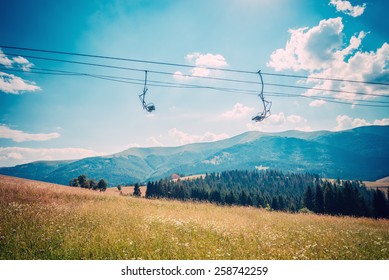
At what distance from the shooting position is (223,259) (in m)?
5.80

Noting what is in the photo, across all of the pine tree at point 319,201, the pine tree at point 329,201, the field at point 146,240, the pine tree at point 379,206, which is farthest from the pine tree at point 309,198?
the field at point 146,240

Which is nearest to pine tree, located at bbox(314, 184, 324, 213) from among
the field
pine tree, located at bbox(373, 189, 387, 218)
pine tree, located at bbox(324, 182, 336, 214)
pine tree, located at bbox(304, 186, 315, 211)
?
pine tree, located at bbox(324, 182, 336, 214)

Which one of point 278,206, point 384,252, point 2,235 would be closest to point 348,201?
point 278,206

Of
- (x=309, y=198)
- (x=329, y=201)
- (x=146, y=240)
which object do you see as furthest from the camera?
(x=309, y=198)

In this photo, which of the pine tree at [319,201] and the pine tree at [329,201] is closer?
the pine tree at [329,201]

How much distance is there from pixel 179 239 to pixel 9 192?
Answer: 10.7 metres

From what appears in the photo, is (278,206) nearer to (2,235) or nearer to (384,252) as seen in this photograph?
(384,252)

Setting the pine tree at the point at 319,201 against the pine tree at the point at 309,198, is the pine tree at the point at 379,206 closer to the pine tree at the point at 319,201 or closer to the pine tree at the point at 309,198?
the pine tree at the point at 319,201

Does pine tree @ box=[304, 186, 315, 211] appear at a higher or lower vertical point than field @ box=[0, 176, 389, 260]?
lower

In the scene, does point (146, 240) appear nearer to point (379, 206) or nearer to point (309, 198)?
point (379, 206)

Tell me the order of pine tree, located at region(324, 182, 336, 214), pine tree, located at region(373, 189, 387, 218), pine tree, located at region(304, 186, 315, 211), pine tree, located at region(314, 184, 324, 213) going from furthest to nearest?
1. pine tree, located at region(304, 186, 315, 211)
2. pine tree, located at region(314, 184, 324, 213)
3. pine tree, located at region(324, 182, 336, 214)
4. pine tree, located at region(373, 189, 387, 218)

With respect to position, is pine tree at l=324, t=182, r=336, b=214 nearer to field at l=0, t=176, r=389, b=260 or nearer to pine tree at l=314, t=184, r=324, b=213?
pine tree at l=314, t=184, r=324, b=213

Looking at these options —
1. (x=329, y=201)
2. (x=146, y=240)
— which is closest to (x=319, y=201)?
(x=329, y=201)
